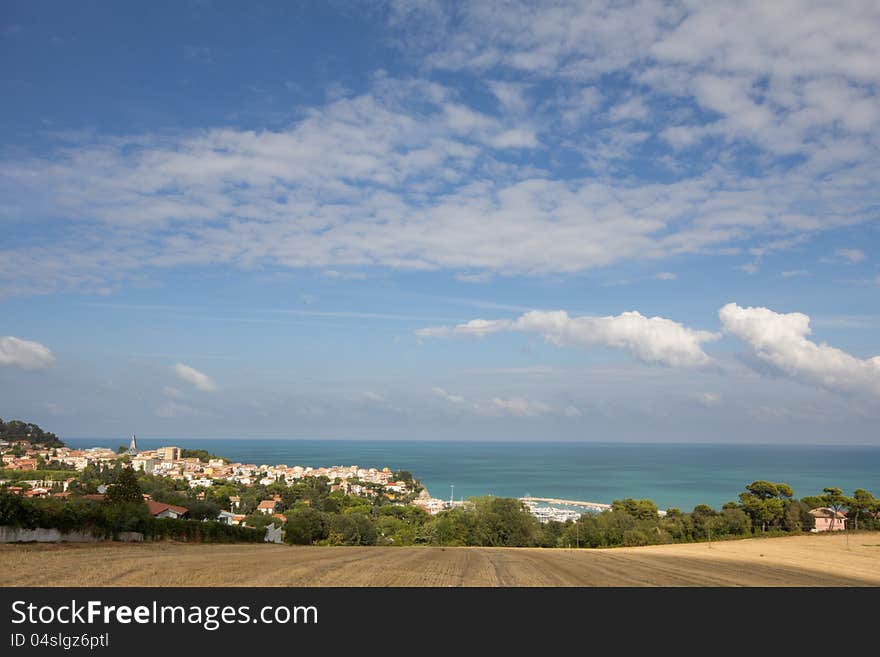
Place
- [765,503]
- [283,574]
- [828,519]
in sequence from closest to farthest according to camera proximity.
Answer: [283,574] → [828,519] → [765,503]

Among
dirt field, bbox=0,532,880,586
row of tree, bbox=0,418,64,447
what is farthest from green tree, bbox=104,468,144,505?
row of tree, bbox=0,418,64,447

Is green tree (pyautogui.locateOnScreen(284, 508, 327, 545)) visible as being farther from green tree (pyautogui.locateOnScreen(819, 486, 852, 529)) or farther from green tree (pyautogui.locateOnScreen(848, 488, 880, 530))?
green tree (pyautogui.locateOnScreen(848, 488, 880, 530))

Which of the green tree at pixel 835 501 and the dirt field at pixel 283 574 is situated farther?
the green tree at pixel 835 501

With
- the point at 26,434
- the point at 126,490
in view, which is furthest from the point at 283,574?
the point at 26,434

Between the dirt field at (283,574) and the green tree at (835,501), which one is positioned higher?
the dirt field at (283,574)

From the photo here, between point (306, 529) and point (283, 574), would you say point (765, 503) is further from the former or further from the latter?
point (283, 574)

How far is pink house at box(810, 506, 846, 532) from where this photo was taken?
158 ft

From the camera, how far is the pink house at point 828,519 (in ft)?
158

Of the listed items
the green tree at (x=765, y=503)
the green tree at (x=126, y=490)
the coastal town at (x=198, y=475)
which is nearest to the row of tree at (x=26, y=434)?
the coastal town at (x=198, y=475)

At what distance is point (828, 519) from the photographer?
49406 millimetres

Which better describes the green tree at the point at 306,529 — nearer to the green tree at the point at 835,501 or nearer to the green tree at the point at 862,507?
the green tree at the point at 835,501
